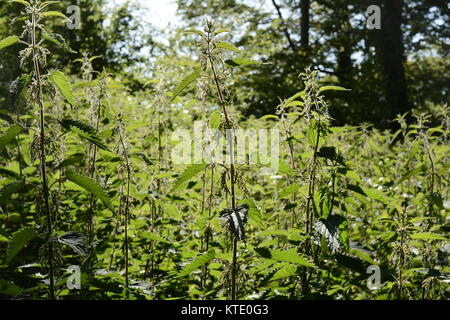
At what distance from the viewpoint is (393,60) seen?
12734 mm

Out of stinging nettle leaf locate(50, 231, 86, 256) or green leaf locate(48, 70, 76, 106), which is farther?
green leaf locate(48, 70, 76, 106)

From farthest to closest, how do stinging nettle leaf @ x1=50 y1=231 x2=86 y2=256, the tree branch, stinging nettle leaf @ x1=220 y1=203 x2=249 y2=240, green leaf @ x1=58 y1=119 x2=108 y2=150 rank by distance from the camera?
the tree branch → green leaf @ x1=58 y1=119 x2=108 y2=150 → stinging nettle leaf @ x1=50 y1=231 x2=86 y2=256 → stinging nettle leaf @ x1=220 y1=203 x2=249 y2=240

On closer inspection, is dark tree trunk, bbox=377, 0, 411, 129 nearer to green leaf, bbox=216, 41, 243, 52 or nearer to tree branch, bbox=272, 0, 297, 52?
tree branch, bbox=272, 0, 297, 52

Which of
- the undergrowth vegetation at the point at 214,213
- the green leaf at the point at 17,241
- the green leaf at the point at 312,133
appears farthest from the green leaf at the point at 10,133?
the green leaf at the point at 312,133

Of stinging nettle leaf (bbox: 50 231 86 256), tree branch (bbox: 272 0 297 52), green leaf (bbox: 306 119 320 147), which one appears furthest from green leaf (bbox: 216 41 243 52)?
tree branch (bbox: 272 0 297 52)

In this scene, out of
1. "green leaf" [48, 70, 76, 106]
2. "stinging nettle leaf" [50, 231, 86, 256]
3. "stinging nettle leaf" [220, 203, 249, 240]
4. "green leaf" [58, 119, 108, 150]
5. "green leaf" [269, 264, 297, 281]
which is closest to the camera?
"stinging nettle leaf" [220, 203, 249, 240]

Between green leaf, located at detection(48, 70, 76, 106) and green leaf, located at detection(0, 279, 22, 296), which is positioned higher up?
green leaf, located at detection(48, 70, 76, 106)

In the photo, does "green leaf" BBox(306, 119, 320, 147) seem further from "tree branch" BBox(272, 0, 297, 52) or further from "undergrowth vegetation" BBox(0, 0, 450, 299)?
"tree branch" BBox(272, 0, 297, 52)

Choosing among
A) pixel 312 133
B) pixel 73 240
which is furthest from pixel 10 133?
pixel 312 133

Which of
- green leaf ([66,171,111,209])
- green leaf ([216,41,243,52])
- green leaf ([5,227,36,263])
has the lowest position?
green leaf ([5,227,36,263])

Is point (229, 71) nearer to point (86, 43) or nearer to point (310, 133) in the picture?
point (310, 133)

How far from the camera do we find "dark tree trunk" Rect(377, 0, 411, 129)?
12.4 m
